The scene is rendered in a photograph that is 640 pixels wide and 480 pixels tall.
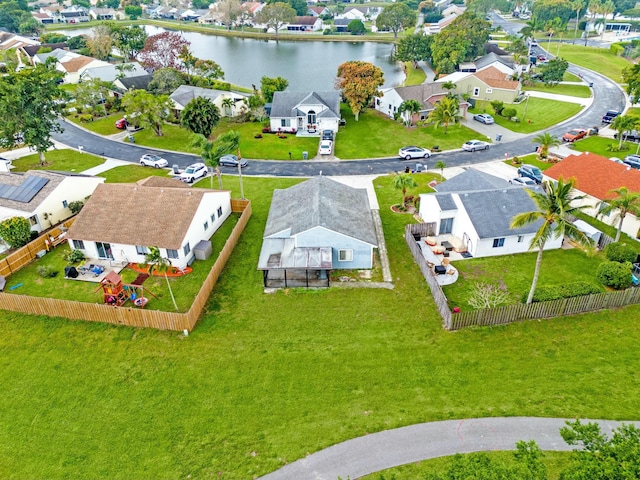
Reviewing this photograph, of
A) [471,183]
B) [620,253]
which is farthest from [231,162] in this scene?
[620,253]

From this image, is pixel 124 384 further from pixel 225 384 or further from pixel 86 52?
pixel 86 52

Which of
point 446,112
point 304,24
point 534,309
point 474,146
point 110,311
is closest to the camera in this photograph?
point 534,309

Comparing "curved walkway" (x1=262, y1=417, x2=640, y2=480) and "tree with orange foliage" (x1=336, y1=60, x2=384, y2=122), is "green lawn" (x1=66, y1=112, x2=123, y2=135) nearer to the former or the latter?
"tree with orange foliage" (x1=336, y1=60, x2=384, y2=122)

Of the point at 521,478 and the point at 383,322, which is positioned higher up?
the point at 521,478

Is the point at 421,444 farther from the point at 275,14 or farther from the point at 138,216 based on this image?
the point at 275,14

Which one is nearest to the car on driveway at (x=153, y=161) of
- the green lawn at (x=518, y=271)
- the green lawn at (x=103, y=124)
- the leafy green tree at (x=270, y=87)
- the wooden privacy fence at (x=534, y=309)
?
the green lawn at (x=103, y=124)

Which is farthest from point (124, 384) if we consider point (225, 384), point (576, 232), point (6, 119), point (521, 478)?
point (6, 119)

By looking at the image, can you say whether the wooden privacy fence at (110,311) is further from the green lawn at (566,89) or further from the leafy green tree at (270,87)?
the green lawn at (566,89)
